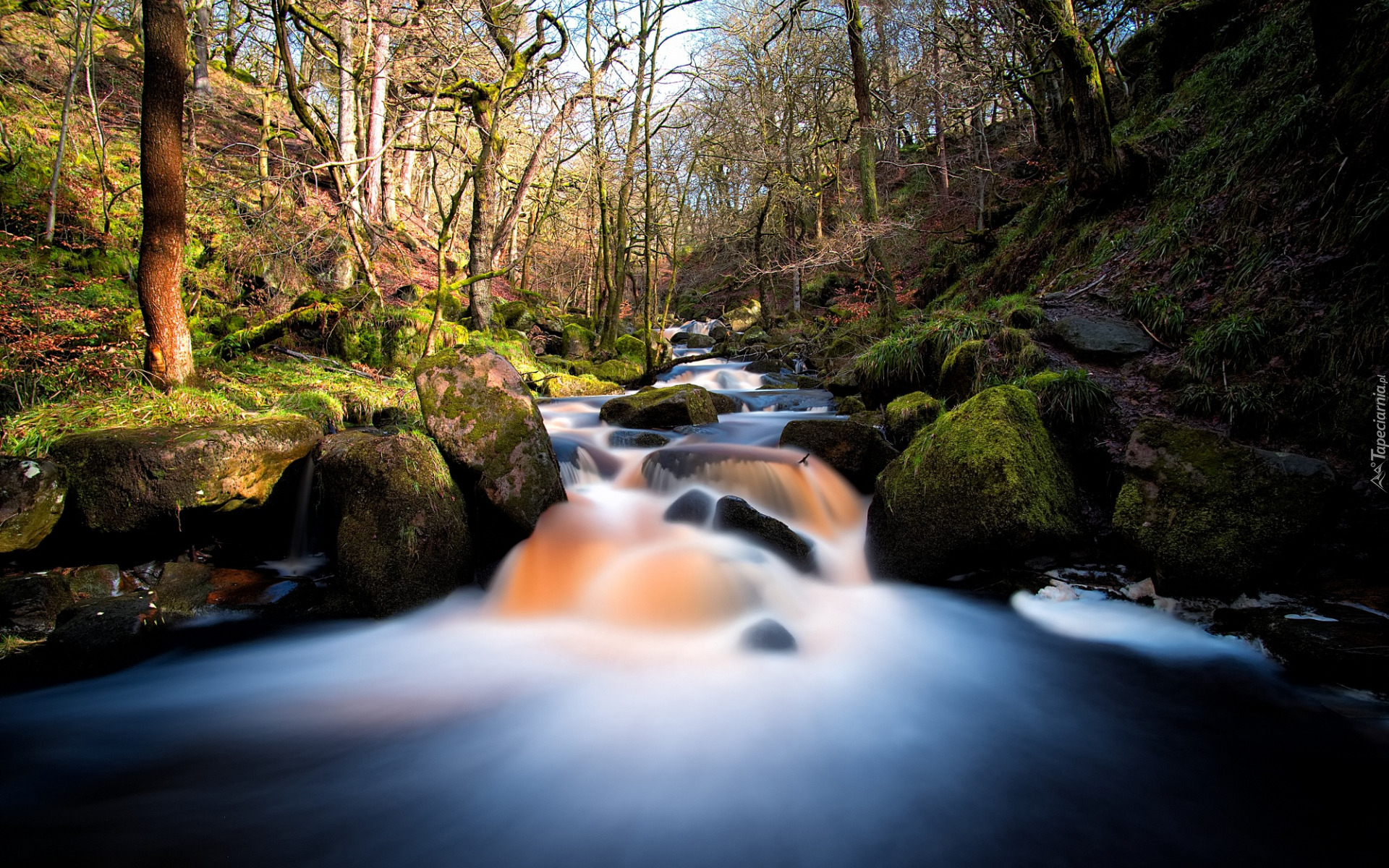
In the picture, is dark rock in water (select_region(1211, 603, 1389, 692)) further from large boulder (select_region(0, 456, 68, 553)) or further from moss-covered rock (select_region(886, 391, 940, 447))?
large boulder (select_region(0, 456, 68, 553))

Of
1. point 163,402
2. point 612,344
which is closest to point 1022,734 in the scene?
point 163,402

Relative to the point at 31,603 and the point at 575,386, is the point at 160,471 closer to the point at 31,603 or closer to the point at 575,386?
the point at 31,603

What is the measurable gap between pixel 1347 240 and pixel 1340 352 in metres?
1.14

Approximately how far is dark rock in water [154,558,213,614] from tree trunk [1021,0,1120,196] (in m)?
10.7

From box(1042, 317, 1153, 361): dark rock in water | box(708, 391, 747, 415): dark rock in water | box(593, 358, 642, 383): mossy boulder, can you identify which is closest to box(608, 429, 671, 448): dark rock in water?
box(708, 391, 747, 415): dark rock in water

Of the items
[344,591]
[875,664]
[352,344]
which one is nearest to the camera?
[875,664]

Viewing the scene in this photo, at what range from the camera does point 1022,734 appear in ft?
9.62

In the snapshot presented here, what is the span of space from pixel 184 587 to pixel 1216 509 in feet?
23.6

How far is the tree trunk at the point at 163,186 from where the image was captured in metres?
4.39

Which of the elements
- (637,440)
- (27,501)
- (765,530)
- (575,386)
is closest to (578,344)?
(575,386)

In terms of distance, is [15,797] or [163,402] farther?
[163,402]

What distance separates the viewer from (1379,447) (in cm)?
348

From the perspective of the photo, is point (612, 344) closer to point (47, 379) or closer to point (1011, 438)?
point (47, 379)

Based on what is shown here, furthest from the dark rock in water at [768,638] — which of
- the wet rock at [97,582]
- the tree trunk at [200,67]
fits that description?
the tree trunk at [200,67]
